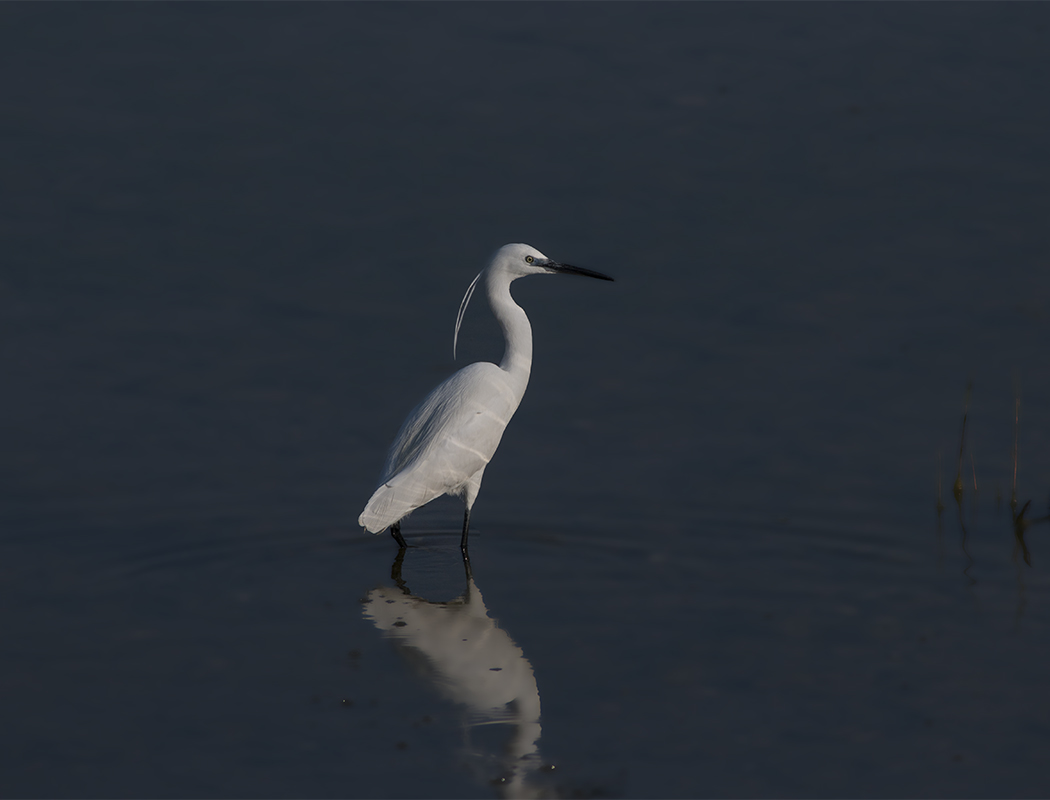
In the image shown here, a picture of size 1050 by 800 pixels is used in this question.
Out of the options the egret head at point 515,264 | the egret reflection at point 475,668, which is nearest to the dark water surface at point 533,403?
the egret reflection at point 475,668

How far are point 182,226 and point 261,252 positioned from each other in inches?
31.3

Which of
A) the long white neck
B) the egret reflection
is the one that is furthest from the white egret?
the egret reflection

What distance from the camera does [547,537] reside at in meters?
6.76

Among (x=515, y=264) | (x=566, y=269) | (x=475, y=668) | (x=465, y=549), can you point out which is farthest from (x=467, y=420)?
(x=475, y=668)

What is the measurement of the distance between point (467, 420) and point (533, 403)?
1350 mm

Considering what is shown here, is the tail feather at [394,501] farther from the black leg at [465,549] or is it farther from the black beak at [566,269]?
the black beak at [566,269]

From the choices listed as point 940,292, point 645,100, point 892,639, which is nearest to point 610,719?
point 892,639

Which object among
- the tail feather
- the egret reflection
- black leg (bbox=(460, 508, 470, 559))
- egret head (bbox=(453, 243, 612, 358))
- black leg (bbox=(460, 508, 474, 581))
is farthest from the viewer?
egret head (bbox=(453, 243, 612, 358))

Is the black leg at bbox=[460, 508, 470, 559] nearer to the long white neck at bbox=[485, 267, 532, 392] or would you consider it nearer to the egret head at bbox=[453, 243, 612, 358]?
the long white neck at bbox=[485, 267, 532, 392]

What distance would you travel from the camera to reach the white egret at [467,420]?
6746mm

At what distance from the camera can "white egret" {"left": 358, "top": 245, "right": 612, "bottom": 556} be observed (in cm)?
675

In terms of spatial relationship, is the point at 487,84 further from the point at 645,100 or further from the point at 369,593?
the point at 369,593

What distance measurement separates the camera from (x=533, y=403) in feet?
26.8

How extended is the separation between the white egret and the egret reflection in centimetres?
43
